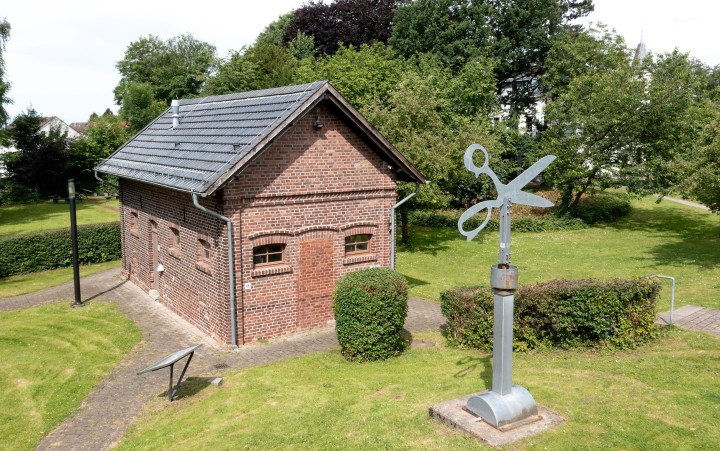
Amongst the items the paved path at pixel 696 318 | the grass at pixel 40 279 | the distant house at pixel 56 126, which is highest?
the distant house at pixel 56 126

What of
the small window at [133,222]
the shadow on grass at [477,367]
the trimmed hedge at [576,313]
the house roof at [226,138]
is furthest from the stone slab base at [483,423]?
the small window at [133,222]

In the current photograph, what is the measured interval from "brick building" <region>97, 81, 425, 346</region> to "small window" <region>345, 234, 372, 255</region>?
0.11ft

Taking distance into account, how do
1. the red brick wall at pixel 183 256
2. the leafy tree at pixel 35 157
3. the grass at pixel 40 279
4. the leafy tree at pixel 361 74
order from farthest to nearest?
the leafy tree at pixel 35 157 → the leafy tree at pixel 361 74 → the grass at pixel 40 279 → the red brick wall at pixel 183 256

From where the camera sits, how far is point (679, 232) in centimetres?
3238

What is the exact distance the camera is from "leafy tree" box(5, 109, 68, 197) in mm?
44531

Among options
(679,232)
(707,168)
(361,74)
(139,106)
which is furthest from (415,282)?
(139,106)

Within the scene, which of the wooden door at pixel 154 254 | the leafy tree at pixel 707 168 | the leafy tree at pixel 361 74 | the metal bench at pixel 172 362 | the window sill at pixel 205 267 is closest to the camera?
the metal bench at pixel 172 362

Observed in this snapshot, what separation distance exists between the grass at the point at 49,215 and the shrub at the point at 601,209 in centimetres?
3011

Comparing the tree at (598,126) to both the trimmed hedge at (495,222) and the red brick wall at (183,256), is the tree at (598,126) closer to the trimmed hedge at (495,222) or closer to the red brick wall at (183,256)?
the trimmed hedge at (495,222)

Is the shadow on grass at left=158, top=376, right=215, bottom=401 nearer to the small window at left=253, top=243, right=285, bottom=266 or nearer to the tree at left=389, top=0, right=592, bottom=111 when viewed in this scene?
the small window at left=253, top=243, right=285, bottom=266

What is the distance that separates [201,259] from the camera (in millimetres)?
15461

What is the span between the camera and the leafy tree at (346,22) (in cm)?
4906

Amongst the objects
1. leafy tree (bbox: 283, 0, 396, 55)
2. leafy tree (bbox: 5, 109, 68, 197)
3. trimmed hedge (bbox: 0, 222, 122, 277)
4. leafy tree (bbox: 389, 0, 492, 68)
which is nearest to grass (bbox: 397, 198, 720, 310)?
trimmed hedge (bbox: 0, 222, 122, 277)

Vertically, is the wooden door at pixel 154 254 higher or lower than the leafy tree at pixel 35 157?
lower
